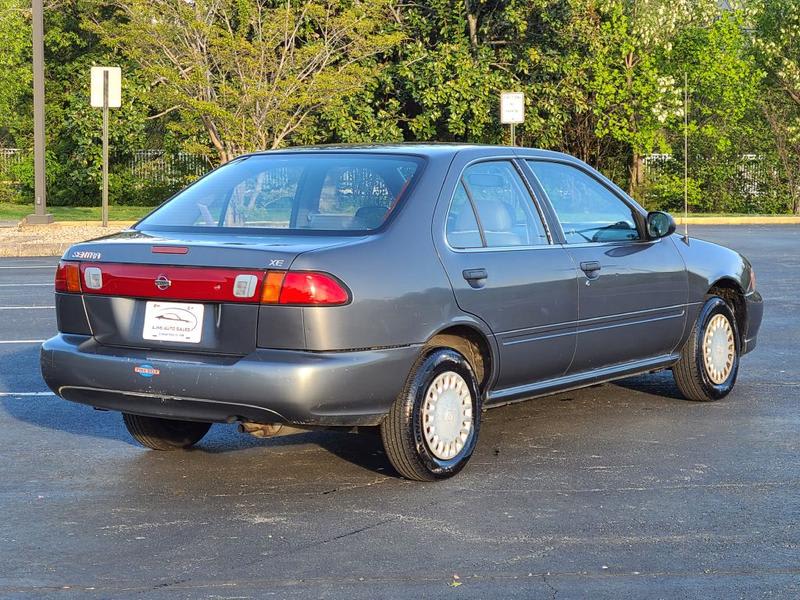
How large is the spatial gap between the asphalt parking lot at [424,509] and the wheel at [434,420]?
114mm

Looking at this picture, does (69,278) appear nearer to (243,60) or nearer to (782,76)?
(243,60)

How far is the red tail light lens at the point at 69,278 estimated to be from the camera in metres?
6.30

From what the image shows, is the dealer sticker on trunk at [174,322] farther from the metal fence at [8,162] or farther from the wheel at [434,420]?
the metal fence at [8,162]

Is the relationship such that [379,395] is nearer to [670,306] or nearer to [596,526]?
[596,526]

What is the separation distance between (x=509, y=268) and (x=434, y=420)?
95 centimetres

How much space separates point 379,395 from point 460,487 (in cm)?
62

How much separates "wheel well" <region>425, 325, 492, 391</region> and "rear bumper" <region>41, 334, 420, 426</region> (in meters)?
0.36

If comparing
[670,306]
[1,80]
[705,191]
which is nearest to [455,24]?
[705,191]

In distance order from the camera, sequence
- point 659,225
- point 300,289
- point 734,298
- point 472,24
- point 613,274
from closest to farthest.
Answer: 1. point 300,289
2. point 613,274
3. point 659,225
4. point 734,298
5. point 472,24

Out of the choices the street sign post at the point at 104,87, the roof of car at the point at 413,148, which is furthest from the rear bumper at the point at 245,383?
the street sign post at the point at 104,87

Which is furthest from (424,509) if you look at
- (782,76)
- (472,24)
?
(782,76)

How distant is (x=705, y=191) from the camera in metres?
36.6

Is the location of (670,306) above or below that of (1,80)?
below

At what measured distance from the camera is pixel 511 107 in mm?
28141
